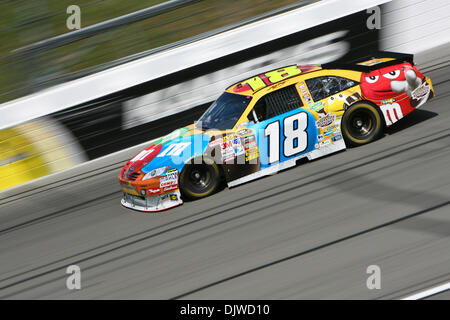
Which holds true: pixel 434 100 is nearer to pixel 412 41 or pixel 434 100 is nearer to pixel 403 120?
pixel 403 120

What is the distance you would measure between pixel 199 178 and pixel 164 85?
3.36 m

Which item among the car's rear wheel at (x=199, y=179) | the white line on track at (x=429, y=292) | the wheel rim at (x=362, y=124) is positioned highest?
the wheel rim at (x=362, y=124)

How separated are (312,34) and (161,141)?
182 inches

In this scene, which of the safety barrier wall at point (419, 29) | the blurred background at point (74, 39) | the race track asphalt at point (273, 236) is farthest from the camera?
the safety barrier wall at point (419, 29)

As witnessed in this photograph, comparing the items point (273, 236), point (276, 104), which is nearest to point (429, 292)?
point (273, 236)

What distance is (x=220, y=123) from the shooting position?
27.6 feet

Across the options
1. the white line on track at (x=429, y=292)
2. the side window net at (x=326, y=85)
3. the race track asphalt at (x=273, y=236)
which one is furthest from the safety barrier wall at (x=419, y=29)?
the white line on track at (x=429, y=292)

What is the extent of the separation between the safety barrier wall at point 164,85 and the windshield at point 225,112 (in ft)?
8.01

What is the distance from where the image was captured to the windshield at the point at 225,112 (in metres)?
8.30

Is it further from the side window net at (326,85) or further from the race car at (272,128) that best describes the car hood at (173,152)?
the side window net at (326,85)

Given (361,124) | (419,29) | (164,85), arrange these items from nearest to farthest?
(361,124), (164,85), (419,29)

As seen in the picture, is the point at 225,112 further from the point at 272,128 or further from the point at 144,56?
the point at 144,56

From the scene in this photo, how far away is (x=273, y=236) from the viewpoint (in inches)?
271

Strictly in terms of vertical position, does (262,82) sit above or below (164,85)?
below
